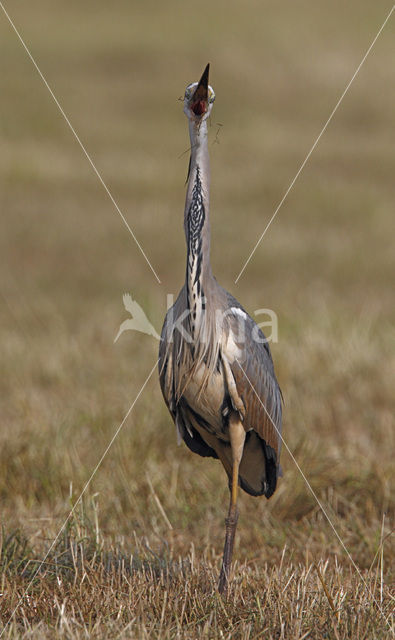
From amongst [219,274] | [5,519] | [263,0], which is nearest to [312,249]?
[219,274]

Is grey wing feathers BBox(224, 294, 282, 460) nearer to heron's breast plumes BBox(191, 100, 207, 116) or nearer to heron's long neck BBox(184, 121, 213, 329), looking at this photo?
heron's long neck BBox(184, 121, 213, 329)

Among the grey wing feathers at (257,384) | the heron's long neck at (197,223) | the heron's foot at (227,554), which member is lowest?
the heron's foot at (227,554)

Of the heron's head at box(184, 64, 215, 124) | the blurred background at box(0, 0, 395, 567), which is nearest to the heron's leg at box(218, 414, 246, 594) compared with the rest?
the blurred background at box(0, 0, 395, 567)

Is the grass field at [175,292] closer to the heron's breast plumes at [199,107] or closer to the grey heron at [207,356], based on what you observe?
the grey heron at [207,356]

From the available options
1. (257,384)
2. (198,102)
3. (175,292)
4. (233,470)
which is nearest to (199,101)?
(198,102)

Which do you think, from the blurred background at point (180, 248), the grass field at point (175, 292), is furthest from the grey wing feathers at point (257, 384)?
the blurred background at point (180, 248)

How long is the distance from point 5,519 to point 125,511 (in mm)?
745

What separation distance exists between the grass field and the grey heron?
0.63 meters

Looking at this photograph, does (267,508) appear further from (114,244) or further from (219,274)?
(114,244)

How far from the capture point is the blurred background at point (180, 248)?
5.62 m

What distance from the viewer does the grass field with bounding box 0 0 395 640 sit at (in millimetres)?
3875

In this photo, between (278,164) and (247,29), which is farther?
(247,29)

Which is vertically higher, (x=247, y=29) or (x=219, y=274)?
(x=247, y=29)

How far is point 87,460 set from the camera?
604cm
